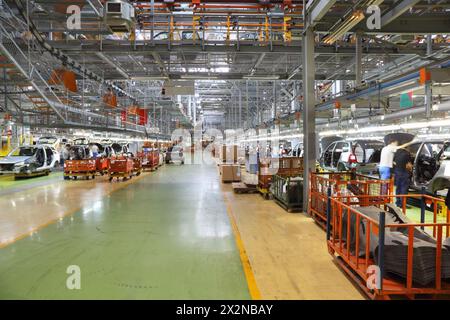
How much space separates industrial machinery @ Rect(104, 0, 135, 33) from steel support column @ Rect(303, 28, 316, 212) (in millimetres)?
4067

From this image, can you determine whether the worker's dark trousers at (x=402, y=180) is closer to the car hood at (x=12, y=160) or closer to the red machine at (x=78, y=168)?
the red machine at (x=78, y=168)

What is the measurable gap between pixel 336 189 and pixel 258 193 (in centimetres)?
503

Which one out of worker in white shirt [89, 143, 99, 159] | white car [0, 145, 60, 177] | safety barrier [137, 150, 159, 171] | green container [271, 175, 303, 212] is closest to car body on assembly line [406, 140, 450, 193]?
green container [271, 175, 303, 212]

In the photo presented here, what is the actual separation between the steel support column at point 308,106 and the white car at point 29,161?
43.2ft

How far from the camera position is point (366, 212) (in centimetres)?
433

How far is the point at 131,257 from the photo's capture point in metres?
4.71

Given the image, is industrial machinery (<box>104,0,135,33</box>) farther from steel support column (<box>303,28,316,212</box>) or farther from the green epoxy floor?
the green epoxy floor

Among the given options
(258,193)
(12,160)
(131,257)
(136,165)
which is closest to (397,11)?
(258,193)

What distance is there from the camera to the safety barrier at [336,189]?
6.22 m

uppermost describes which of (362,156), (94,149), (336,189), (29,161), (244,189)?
(94,149)

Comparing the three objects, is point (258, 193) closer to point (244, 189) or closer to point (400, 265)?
point (244, 189)

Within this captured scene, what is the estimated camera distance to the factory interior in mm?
3646

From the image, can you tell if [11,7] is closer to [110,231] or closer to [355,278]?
[110,231]
